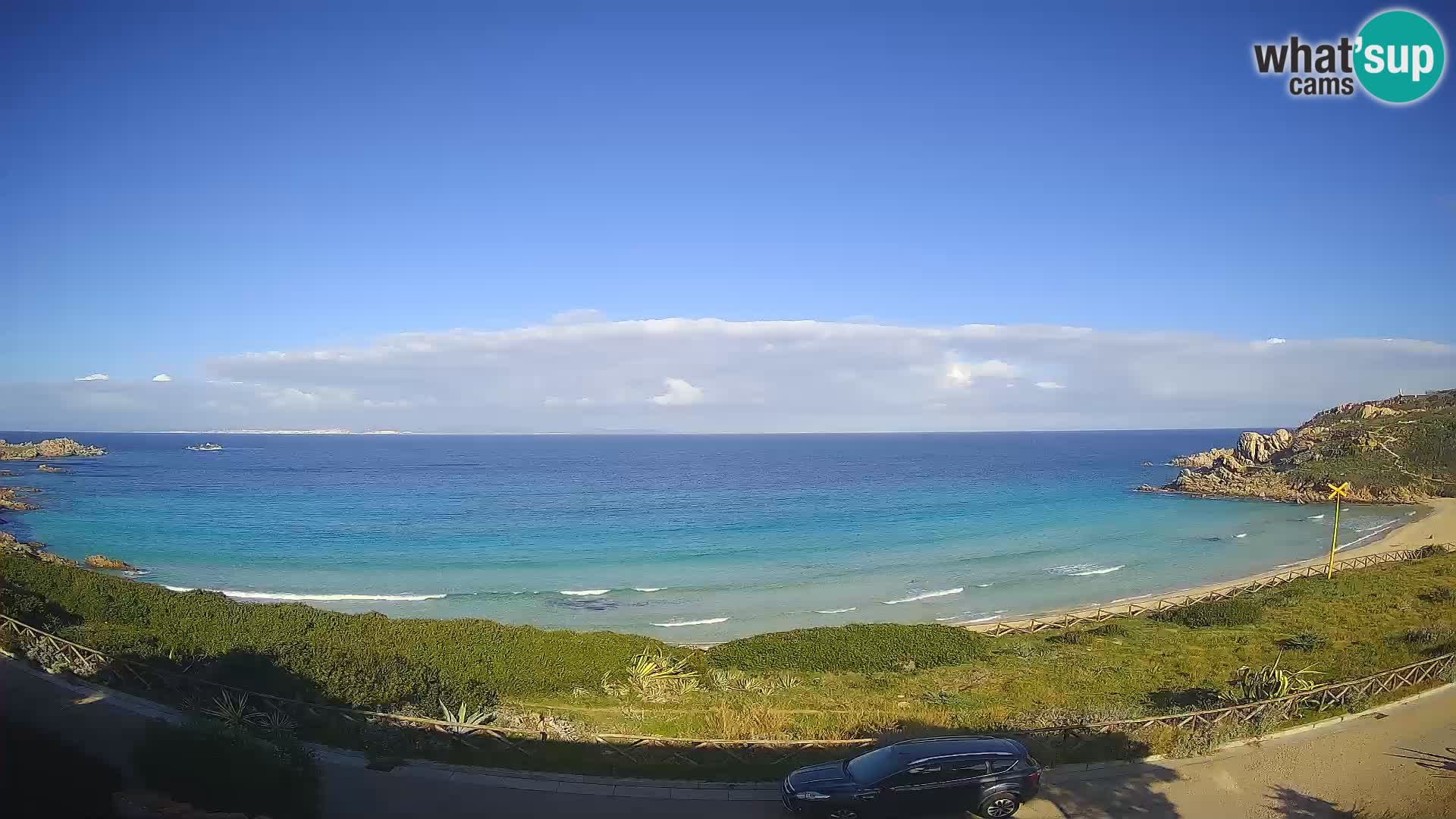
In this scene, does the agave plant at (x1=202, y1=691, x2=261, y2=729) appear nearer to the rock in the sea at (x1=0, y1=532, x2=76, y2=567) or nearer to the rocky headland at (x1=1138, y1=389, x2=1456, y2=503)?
the rock in the sea at (x1=0, y1=532, x2=76, y2=567)

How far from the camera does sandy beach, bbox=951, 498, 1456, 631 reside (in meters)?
35.8

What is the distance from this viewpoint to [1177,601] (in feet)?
114

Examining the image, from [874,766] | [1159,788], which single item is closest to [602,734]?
[874,766]

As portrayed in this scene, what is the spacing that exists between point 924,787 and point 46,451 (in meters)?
176

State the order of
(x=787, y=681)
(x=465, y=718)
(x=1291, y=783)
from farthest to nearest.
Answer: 1. (x=787, y=681)
2. (x=465, y=718)
3. (x=1291, y=783)

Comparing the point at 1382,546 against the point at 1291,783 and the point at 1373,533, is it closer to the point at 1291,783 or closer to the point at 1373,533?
the point at 1373,533

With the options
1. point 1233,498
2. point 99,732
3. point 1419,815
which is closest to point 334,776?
point 99,732

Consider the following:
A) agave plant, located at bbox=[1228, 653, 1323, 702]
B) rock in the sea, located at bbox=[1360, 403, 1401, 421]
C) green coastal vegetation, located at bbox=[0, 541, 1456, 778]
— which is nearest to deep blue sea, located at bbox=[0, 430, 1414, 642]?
green coastal vegetation, located at bbox=[0, 541, 1456, 778]

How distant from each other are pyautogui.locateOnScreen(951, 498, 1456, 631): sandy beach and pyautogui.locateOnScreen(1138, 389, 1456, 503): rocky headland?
5.65 metres

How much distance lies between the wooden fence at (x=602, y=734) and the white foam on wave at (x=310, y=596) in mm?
21707

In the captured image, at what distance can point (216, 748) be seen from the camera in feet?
39.4

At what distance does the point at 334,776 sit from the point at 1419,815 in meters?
17.9

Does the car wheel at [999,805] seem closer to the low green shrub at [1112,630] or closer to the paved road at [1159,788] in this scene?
the paved road at [1159,788]

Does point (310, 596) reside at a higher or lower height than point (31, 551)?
lower
